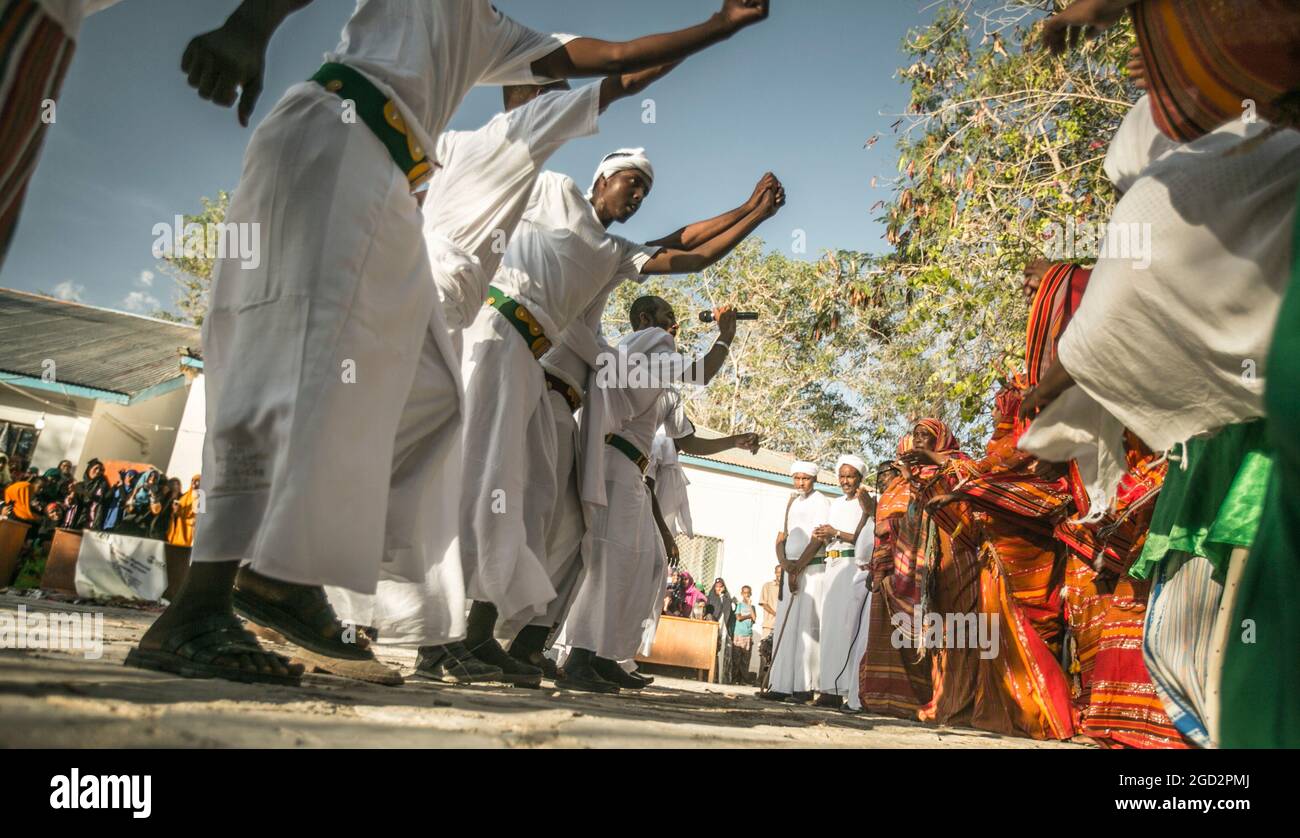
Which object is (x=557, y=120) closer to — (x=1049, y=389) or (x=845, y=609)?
(x=1049, y=389)

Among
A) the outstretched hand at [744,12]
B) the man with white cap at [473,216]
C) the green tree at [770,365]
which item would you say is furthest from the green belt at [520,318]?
the green tree at [770,365]

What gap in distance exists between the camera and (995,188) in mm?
8883

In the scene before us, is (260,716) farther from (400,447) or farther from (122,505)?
(122,505)

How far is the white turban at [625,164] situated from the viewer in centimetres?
480

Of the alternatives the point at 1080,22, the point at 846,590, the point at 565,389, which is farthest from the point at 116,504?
the point at 1080,22

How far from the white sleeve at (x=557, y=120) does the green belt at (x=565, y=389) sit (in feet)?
4.48

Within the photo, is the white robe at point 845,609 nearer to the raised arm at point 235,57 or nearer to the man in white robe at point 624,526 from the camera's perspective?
the man in white robe at point 624,526

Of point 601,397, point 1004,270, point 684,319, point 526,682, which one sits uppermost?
point 684,319

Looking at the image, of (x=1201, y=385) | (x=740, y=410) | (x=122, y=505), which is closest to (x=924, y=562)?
(x=1201, y=385)

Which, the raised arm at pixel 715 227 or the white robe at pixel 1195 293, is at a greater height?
the raised arm at pixel 715 227

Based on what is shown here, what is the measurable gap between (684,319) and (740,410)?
3470 millimetres

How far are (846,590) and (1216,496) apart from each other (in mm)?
6974

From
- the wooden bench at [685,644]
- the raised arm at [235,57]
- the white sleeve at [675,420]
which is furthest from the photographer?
the wooden bench at [685,644]
